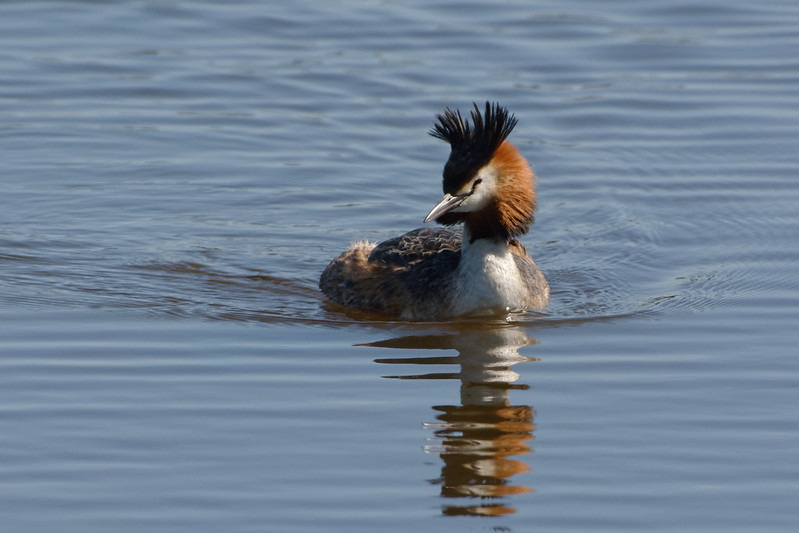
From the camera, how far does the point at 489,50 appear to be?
769 inches

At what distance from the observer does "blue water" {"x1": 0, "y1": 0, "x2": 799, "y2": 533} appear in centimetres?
772

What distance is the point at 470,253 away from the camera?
11.5 meters

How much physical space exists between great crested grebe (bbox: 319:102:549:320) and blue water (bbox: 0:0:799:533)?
24 cm

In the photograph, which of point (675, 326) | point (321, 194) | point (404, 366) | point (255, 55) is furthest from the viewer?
point (255, 55)

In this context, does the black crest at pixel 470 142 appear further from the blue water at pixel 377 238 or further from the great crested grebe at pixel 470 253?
the blue water at pixel 377 238

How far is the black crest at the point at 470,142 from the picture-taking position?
10.9m

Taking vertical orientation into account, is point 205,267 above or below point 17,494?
above

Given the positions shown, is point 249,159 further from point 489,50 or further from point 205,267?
point 489,50

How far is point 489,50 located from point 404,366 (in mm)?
10326

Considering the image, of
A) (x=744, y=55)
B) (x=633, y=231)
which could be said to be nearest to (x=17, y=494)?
(x=633, y=231)

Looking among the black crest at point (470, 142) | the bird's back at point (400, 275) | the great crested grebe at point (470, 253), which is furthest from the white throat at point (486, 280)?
the black crest at point (470, 142)

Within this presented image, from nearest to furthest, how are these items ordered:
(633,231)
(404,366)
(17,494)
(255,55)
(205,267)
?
(17,494), (404,366), (205,267), (633,231), (255,55)

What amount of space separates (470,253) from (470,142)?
3.14 feet

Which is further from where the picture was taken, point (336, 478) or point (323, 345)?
point (323, 345)
